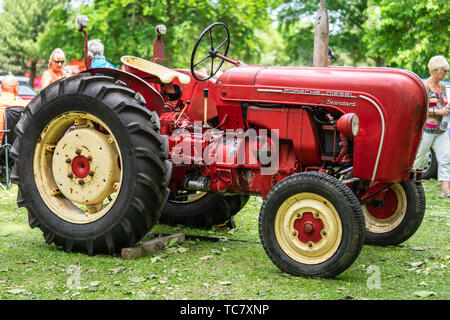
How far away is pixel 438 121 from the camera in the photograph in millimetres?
8562

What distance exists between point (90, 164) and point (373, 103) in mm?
2440

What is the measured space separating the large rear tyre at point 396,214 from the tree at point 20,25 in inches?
1656

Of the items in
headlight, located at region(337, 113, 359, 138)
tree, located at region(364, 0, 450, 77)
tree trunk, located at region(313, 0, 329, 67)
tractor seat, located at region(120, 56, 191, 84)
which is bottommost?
headlight, located at region(337, 113, 359, 138)

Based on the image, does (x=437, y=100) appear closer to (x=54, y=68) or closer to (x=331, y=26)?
(x=54, y=68)

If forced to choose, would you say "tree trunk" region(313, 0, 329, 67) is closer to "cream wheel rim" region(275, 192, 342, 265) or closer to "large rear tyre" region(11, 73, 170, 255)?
"large rear tyre" region(11, 73, 170, 255)

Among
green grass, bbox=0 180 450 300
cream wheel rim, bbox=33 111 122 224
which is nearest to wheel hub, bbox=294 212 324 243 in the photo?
green grass, bbox=0 180 450 300

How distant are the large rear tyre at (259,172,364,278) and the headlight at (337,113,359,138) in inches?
16.9

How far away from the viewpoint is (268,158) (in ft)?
17.2

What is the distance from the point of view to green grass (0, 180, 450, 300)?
164 inches

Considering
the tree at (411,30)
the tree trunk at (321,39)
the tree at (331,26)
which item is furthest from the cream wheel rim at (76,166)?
the tree at (331,26)
